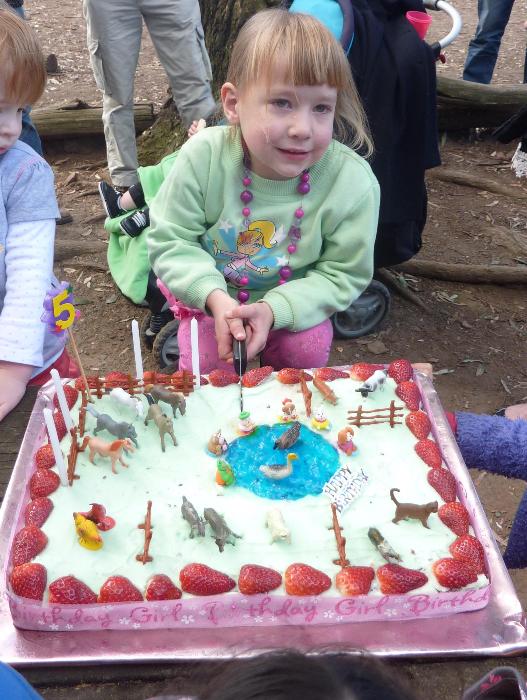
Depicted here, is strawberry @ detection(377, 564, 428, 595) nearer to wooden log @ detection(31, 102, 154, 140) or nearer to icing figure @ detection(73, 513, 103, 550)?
icing figure @ detection(73, 513, 103, 550)

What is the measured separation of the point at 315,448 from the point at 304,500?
17cm

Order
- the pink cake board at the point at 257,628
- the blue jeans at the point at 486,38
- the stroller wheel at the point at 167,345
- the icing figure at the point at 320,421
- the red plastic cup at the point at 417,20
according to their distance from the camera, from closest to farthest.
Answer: the pink cake board at the point at 257,628 < the icing figure at the point at 320,421 < the red plastic cup at the point at 417,20 < the stroller wheel at the point at 167,345 < the blue jeans at the point at 486,38

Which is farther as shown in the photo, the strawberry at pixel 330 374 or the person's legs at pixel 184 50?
the person's legs at pixel 184 50

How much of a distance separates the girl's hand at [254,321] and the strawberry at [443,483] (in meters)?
0.64

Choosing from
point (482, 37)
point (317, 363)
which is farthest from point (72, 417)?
point (482, 37)

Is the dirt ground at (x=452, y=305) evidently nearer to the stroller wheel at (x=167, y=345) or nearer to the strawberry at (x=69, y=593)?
the stroller wheel at (x=167, y=345)

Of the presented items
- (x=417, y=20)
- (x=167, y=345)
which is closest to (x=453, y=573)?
(x=167, y=345)

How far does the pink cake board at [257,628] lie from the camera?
1.18 metres

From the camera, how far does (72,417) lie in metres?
1.64

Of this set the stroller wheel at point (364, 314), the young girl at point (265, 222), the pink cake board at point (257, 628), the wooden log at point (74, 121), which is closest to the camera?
the pink cake board at point (257, 628)

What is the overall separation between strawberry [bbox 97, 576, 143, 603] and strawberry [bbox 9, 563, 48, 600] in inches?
4.2

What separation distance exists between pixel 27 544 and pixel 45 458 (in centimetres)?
25

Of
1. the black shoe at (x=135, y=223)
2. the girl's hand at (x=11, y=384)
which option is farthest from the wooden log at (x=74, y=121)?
the girl's hand at (x=11, y=384)

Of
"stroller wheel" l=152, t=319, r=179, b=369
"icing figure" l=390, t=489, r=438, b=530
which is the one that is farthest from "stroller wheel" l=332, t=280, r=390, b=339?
"icing figure" l=390, t=489, r=438, b=530
